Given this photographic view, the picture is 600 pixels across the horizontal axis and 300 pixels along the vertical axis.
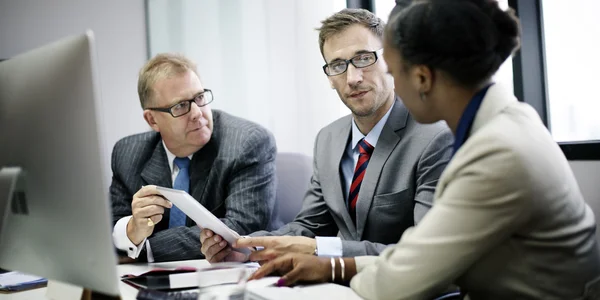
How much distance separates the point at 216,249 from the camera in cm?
168

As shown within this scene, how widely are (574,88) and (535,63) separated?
6.7 inches

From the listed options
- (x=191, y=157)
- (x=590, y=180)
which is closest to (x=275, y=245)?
(x=191, y=157)

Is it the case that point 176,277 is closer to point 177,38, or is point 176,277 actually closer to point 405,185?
point 405,185

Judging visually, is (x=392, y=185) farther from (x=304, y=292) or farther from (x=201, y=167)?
(x=201, y=167)

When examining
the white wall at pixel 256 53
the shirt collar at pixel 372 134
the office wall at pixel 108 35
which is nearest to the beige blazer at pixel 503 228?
the shirt collar at pixel 372 134

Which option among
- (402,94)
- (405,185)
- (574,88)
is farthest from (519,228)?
(574,88)

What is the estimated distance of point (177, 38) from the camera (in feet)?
12.0

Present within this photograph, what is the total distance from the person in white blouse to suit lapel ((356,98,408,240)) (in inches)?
23.6

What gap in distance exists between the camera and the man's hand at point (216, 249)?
65.3 inches

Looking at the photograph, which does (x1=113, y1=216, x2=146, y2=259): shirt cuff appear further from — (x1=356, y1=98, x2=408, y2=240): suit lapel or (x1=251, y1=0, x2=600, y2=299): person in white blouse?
(x1=251, y1=0, x2=600, y2=299): person in white blouse

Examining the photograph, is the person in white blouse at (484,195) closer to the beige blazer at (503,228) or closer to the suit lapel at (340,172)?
the beige blazer at (503,228)

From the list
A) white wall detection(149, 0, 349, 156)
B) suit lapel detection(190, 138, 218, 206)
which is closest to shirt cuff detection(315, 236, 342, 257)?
suit lapel detection(190, 138, 218, 206)

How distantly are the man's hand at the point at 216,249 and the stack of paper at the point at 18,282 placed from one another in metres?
0.46

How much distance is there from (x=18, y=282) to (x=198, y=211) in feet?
1.80
